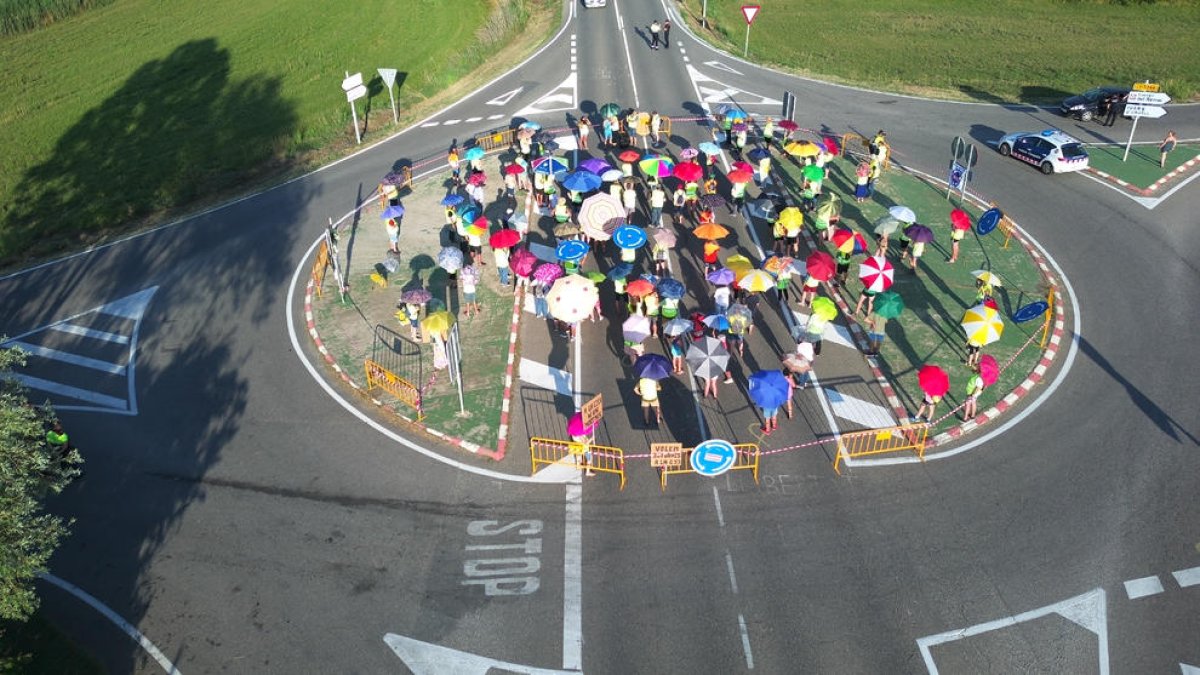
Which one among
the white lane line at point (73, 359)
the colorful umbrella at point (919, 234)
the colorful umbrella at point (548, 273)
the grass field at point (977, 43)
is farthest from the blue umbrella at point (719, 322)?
the grass field at point (977, 43)

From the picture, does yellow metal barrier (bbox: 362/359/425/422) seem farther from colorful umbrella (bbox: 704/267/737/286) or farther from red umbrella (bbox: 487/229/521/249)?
colorful umbrella (bbox: 704/267/737/286)

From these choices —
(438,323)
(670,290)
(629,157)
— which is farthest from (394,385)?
(629,157)

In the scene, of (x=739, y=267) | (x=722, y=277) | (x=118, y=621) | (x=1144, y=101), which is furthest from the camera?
(x=1144, y=101)

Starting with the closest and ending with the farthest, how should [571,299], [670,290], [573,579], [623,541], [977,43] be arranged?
1. [573,579]
2. [623,541]
3. [571,299]
4. [670,290]
5. [977,43]

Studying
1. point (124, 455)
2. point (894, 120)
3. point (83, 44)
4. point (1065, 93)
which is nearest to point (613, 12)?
point (894, 120)

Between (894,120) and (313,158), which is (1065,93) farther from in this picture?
(313,158)

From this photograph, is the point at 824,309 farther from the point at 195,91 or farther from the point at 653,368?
the point at 195,91
